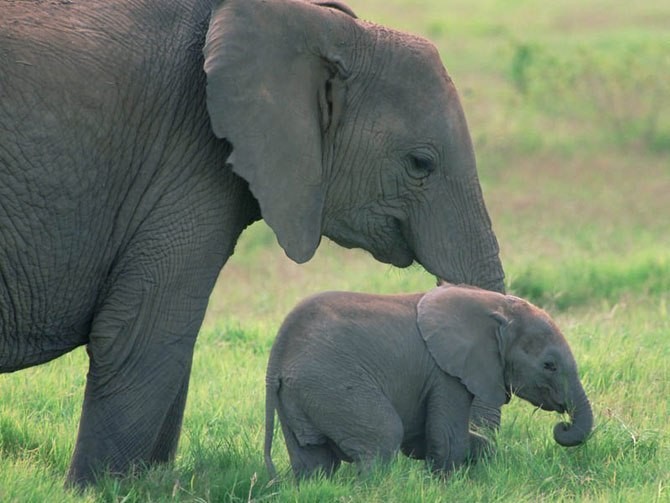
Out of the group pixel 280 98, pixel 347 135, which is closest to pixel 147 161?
pixel 280 98

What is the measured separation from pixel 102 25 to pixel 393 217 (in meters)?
1.37

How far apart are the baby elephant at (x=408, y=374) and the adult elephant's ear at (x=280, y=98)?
361mm

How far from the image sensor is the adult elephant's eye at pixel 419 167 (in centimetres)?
524

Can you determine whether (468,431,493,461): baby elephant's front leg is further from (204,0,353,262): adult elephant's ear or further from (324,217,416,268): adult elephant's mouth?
(204,0,353,262): adult elephant's ear

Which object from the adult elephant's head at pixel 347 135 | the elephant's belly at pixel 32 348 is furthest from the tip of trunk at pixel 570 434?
the elephant's belly at pixel 32 348

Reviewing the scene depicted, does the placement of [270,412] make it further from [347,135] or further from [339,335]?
[347,135]

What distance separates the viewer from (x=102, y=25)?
4.71 metres

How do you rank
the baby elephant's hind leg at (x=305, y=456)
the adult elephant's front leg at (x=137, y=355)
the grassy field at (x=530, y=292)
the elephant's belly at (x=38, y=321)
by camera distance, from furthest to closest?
the baby elephant's hind leg at (x=305, y=456) < the grassy field at (x=530, y=292) < the adult elephant's front leg at (x=137, y=355) < the elephant's belly at (x=38, y=321)

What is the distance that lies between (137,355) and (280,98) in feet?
3.45

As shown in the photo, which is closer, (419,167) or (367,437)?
(367,437)

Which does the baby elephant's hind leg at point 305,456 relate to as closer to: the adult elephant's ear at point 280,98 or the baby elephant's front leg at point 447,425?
the baby elephant's front leg at point 447,425

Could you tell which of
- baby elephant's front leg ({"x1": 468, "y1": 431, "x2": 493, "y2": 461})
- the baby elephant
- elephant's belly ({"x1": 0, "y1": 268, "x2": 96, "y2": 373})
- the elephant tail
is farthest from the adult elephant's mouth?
elephant's belly ({"x1": 0, "y1": 268, "x2": 96, "y2": 373})

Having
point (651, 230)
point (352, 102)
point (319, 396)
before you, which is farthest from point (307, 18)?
point (651, 230)

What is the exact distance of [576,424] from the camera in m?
5.30
